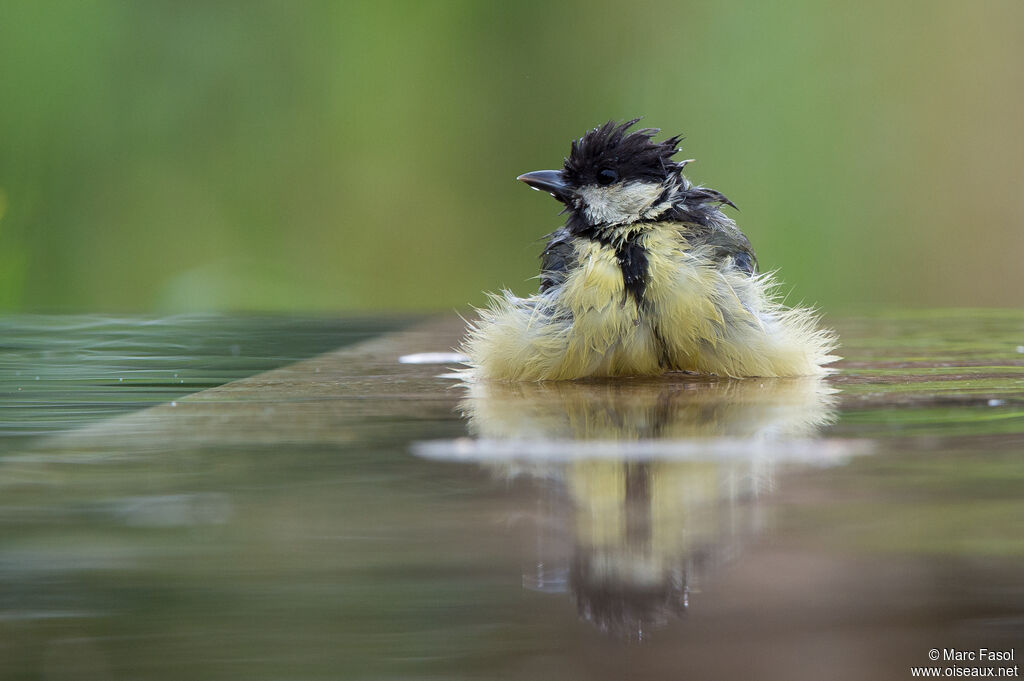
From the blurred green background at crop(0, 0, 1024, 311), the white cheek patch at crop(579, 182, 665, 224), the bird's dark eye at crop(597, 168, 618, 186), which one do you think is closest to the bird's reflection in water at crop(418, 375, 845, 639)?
the white cheek patch at crop(579, 182, 665, 224)

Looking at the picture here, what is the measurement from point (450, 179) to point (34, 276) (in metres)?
2.56

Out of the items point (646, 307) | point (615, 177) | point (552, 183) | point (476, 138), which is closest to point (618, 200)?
point (615, 177)

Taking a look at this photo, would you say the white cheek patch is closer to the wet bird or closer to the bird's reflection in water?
the wet bird

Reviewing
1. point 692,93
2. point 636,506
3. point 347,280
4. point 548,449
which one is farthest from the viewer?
point 347,280

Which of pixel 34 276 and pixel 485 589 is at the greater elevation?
pixel 34 276

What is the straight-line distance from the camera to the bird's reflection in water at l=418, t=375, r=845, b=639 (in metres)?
0.93

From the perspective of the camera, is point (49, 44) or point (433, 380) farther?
point (49, 44)

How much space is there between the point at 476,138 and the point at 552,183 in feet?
13.6

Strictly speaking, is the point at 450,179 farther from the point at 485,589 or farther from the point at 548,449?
the point at 485,589

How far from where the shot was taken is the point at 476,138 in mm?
7230

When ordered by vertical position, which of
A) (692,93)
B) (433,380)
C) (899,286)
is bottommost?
(433,380)

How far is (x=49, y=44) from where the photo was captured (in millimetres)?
6484

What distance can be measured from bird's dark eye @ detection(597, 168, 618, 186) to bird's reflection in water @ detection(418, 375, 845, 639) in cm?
89

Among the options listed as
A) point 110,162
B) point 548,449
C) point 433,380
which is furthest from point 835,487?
point 110,162
